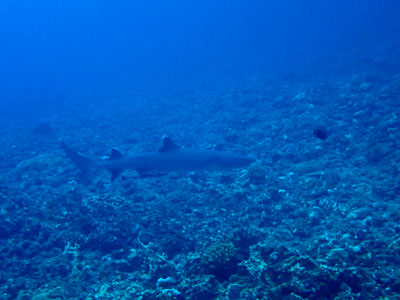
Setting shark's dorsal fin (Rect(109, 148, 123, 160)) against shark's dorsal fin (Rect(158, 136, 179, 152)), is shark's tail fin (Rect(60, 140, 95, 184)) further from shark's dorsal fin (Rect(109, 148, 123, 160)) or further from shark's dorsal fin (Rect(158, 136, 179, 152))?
shark's dorsal fin (Rect(158, 136, 179, 152))

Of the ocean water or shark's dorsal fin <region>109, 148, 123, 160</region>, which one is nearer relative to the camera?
the ocean water

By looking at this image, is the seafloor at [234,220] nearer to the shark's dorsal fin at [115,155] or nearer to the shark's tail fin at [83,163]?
the shark's tail fin at [83,163]

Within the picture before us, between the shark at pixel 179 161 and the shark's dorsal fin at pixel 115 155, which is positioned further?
the shark's dorsal fin at pixel 115 155

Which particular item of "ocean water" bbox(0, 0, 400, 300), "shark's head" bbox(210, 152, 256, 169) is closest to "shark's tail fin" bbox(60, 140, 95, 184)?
"ocean water" bbox(0, 0, 400, 300)

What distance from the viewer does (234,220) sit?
8109 millimetres

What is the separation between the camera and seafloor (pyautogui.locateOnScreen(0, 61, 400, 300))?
17.5 feet

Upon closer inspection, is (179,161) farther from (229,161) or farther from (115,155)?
(115,155)

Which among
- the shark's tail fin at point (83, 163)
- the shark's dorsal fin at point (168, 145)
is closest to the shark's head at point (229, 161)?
the shark's dorsal fin at point (168, 145)

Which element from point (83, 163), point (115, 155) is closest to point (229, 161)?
point (115, 155)

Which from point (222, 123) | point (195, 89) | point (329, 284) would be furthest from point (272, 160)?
point (195, 89)

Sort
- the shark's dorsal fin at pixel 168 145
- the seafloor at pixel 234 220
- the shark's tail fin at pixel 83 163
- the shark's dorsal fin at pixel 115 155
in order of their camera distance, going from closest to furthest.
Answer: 1. the seafloor at pixel 234 220
2. the shark's dorsal fin at pixel 168 145
3. the shark's dorsal fin at pixel 115 155
4. the shark's tail fin at pixel 83 163

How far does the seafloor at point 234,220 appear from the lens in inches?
210

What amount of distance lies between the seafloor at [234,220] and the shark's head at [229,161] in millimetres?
771

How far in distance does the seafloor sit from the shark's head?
77 centimetres
